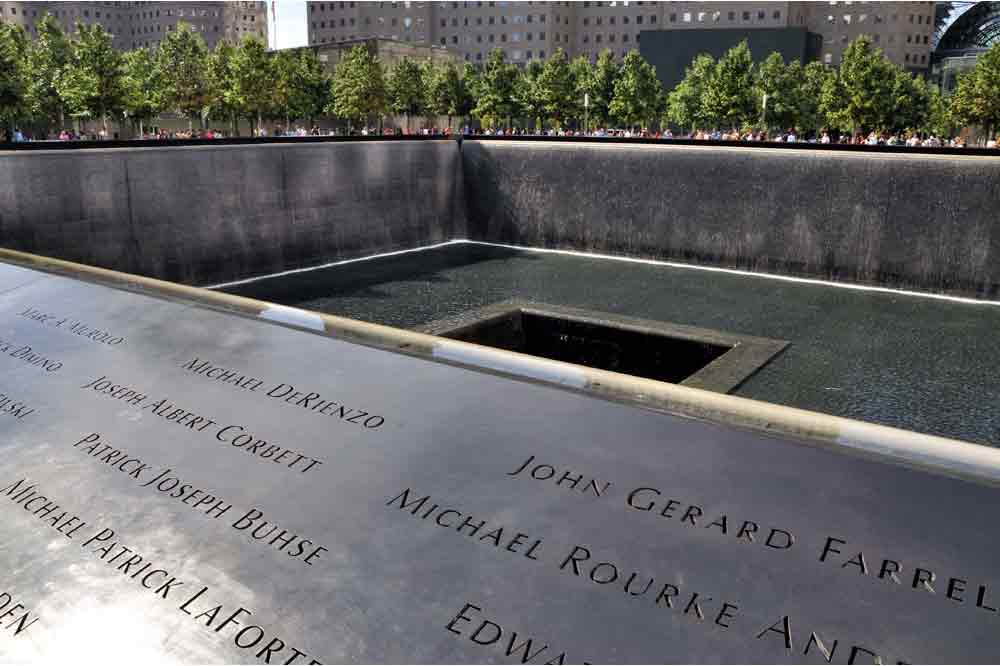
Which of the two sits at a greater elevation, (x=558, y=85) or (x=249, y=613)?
(x=558, y=85)

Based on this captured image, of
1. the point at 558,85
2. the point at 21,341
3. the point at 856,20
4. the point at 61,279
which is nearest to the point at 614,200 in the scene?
the point at 61,279

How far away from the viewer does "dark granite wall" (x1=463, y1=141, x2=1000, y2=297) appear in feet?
46.4

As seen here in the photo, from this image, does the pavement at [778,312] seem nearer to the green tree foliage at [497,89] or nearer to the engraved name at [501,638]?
the engraved name at [501,638]

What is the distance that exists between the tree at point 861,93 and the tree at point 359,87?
30396 mm

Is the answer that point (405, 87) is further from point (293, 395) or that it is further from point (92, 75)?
point (293, 395)

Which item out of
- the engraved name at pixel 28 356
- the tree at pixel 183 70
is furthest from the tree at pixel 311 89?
the engraved name at pixel 28 356

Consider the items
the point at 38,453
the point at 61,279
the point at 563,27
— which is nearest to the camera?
the point at 38,453

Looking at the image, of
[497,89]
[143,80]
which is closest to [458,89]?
[497,89]

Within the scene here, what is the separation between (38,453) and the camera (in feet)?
11.4

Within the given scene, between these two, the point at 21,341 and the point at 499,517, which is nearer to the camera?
the point at 499,517

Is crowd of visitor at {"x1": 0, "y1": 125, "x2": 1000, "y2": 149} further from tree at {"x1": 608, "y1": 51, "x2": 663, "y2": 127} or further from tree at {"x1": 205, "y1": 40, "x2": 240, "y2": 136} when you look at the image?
tree at {"x1": 205, "y1": 40, "x2": 240, "y2": 136}

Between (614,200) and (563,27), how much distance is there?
9317cm

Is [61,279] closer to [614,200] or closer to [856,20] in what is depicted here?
[614,200]

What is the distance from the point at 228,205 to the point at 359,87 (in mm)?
48987
